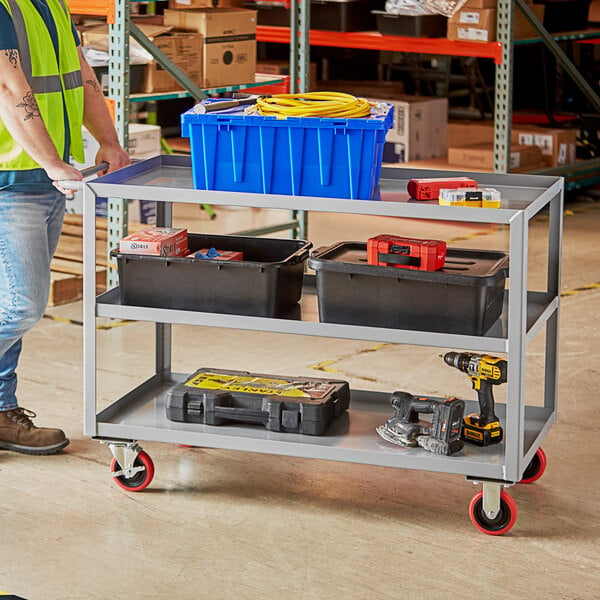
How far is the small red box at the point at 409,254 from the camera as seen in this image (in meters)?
3.72

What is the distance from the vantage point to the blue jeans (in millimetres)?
3898

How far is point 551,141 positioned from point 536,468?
500 centimetres

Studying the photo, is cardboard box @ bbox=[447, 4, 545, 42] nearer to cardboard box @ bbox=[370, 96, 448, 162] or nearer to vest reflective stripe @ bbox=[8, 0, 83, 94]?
cardboard box @ bbox=[370, 96, 448, 162]

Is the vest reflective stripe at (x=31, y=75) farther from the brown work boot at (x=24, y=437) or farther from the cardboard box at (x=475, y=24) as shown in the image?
the cardboard box at (x=475, y=24)

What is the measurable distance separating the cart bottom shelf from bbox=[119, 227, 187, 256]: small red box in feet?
1.86

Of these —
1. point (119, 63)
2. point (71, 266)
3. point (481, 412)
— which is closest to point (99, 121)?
point (481, 412)

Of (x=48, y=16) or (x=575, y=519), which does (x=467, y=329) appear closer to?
(x=575, y=519)

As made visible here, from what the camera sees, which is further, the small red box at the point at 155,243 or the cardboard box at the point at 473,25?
the cardboard box at the point at 473,25

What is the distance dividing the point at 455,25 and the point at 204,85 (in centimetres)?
203

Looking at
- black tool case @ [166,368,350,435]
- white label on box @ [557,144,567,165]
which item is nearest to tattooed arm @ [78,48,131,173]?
black tool case @ [166,368,350,435]

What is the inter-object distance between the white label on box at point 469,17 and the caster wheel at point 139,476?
15.8ft

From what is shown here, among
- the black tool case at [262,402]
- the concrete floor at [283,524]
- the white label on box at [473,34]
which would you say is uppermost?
the white label on box at [473,34]

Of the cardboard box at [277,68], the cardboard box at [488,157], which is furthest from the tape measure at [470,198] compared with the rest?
the cardboard box at [277,68]

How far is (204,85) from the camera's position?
6867 mm
